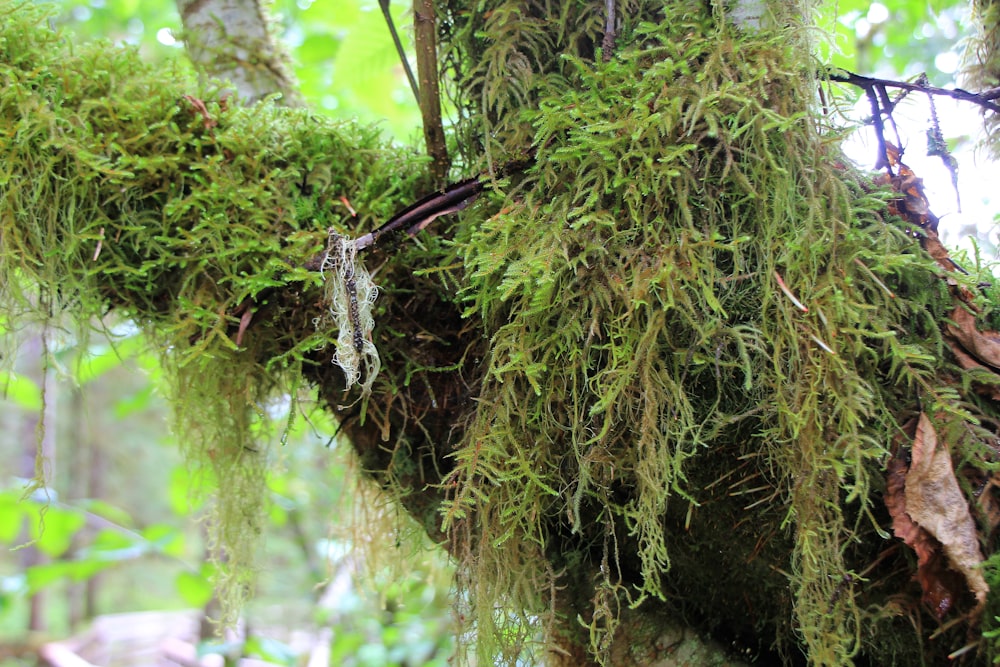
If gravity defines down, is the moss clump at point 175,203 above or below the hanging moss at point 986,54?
below

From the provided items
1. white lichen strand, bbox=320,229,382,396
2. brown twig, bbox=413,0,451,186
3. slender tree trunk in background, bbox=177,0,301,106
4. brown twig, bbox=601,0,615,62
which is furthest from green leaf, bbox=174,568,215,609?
brown twig, bbox=601,0,615,62

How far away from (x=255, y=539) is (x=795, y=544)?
3.55 ft

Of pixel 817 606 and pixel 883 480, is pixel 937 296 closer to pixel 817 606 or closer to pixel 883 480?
pixel 883 480

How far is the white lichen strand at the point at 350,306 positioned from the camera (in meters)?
0.86

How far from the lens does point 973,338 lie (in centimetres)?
78

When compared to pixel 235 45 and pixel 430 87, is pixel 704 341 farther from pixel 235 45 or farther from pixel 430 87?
pixel 235 45

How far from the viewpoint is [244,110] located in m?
1.07

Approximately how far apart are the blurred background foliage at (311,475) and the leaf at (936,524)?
17.5 inches

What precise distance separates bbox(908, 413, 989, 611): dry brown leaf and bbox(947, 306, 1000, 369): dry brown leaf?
0.12m

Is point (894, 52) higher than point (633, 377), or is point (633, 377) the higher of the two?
point (894, 52)

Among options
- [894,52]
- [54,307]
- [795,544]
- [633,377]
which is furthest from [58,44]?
[894,52]

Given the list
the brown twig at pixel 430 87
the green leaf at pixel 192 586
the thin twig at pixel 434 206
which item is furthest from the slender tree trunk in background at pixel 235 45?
the green leaf at pixel 192 586

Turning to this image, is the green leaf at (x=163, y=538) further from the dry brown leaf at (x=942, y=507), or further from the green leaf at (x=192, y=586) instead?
the dry brown leaf at (x=942, y=507)

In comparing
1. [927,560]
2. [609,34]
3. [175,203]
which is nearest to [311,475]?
[175,203]
